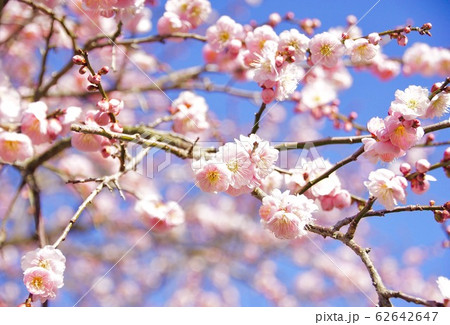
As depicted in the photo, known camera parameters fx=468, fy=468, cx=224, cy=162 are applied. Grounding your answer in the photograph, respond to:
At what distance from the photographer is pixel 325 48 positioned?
1.92m

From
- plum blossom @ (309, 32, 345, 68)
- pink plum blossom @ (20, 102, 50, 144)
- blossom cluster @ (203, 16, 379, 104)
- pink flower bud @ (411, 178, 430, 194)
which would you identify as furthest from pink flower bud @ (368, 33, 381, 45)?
pink plum blossom @ (20, 102, 50, 144)

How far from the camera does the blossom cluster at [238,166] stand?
1.57 m

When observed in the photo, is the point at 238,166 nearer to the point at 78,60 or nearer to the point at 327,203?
the point at 327,203

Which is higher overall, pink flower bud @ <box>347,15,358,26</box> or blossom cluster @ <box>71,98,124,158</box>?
pink flower bud @ <box>347,15,358,26</box>

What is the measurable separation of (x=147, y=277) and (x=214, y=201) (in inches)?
49.0

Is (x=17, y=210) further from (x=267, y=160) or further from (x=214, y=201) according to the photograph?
(x=214, y=201)

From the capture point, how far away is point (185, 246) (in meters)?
5.00

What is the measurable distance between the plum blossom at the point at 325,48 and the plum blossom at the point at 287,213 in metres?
0.66

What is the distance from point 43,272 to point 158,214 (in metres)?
0.89

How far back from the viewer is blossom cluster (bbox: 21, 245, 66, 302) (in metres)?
1.54

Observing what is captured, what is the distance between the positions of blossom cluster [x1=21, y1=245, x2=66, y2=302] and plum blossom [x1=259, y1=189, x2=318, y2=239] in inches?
27.8

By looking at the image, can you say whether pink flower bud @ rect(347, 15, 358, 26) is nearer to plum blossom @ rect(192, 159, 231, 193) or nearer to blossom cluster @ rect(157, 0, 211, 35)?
blossom cluster @ rect(157, 0, 211, 35)

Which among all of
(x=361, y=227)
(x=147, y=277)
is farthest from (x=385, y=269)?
(x=147, y=277)

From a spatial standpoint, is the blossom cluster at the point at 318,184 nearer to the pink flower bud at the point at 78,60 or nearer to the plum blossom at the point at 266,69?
the plum blossom at the point at 266,69
